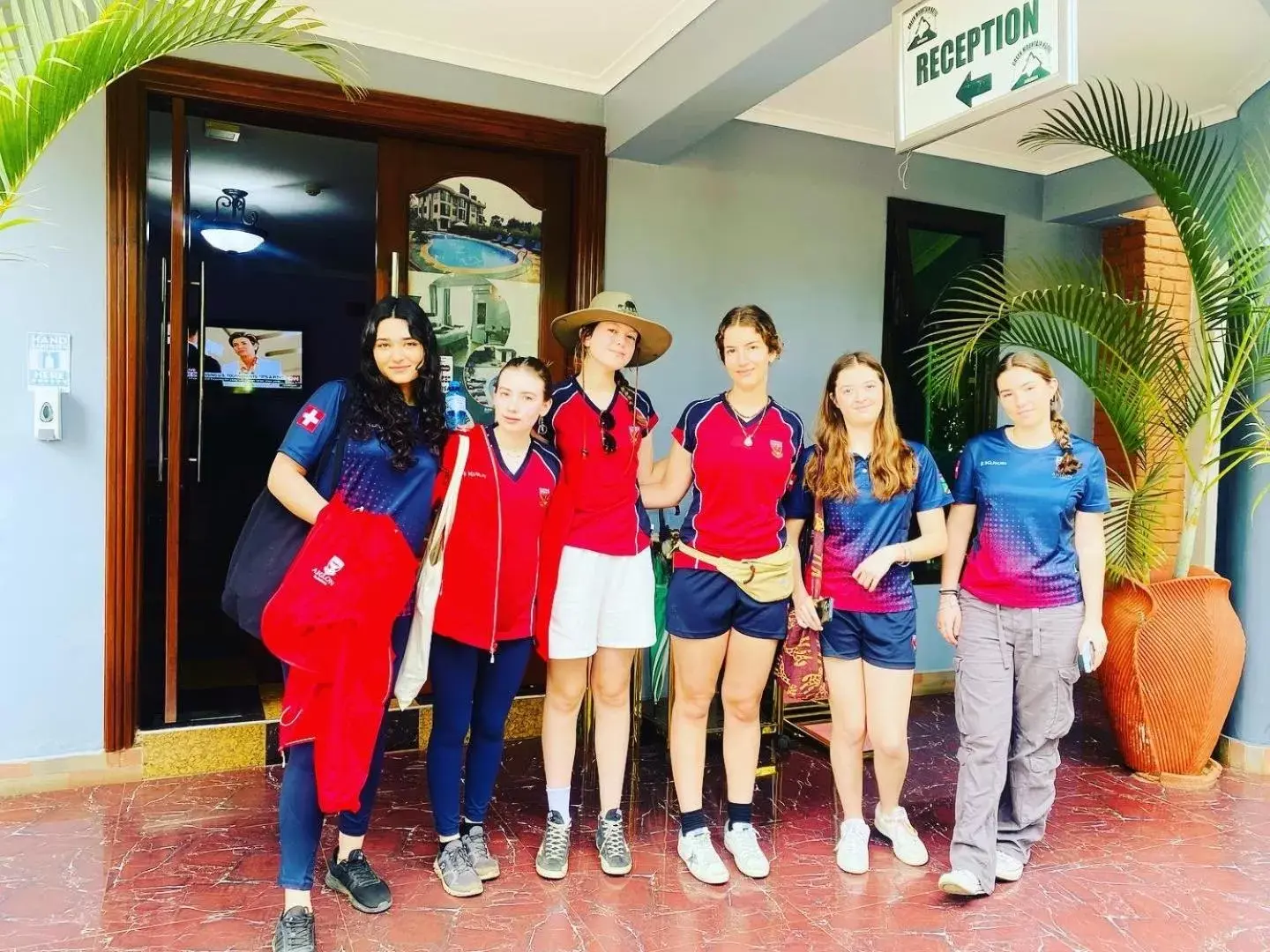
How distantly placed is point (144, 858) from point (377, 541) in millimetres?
1344

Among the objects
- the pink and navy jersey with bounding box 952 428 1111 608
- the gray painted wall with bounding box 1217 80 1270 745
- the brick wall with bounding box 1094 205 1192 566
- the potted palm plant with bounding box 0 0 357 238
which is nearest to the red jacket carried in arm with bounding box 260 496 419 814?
the potted palm plant with bounding box 0 0 357 238

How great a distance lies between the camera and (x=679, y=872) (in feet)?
8.57

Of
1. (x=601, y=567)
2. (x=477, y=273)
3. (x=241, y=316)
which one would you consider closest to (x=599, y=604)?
(x=601, y=567)

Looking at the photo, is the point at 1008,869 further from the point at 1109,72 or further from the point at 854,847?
the point at 1109,72

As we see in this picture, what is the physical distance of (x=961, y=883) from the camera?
244 centimetres

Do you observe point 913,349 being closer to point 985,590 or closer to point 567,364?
point 567,364

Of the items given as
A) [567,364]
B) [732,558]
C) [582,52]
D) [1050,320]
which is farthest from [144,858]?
[1050,320]

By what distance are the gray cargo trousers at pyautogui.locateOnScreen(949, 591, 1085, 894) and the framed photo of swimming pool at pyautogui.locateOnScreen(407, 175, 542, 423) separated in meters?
2.09

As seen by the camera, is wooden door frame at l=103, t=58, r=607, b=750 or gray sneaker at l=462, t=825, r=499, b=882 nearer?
gray sneaker at l=462, t=825, r=499, b=882

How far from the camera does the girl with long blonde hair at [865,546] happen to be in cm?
258

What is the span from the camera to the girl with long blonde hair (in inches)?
102

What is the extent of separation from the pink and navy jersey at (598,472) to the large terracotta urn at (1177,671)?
2.10m

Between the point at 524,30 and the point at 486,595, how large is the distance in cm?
217

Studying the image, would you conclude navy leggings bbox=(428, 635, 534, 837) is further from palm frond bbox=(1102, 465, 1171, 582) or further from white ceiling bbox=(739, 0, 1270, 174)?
palm frond bbox=(1102, 465, 1171, 582)
